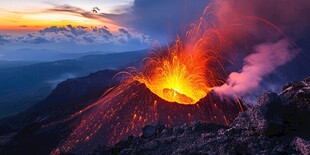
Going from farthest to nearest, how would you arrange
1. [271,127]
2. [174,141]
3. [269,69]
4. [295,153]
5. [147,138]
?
[269,69] < [147,138] < [174,141] < [271,127] < [295,153]

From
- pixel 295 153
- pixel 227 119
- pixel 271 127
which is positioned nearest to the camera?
pixel 295 153

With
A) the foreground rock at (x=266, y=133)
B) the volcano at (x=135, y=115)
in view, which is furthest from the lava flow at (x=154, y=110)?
the foreground rock at (x=266, y=133)

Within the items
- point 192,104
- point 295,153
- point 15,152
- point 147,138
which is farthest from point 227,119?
Result: point 15,152

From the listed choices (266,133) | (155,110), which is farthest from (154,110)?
(266,133)

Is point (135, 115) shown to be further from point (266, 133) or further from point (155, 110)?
point (266, 133)

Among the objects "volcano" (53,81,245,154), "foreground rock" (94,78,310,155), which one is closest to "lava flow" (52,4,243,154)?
"volcano" (53,81,245,154)

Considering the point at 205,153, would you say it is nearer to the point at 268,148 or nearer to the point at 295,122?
the point at 268,148
